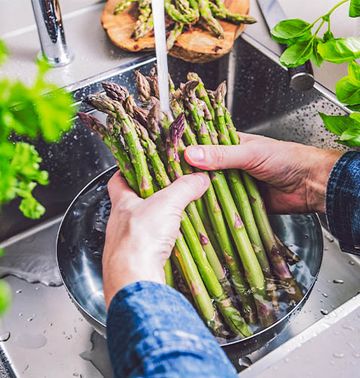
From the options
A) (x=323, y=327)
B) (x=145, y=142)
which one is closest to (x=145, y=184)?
(x=145, y=142)

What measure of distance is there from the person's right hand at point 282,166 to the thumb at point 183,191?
3 centimetres

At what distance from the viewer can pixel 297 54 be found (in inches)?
42.7

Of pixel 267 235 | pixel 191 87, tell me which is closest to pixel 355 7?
pixel 191 87

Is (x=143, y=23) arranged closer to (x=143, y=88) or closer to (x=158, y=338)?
(x=143, y=88)

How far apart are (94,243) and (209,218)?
23 cm

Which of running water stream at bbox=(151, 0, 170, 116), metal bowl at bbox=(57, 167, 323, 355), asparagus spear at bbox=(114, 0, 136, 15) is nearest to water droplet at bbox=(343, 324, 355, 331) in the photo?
metal bowl at bbox=(57, 167, 323, 355)

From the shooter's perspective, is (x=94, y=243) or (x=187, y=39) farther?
(x=187, y=39)

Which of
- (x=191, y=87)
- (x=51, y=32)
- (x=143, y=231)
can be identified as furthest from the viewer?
(x=51, y=32)

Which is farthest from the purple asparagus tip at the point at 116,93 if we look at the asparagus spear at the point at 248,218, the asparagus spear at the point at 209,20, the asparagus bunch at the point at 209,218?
the asparagus spear at the point at 209,20

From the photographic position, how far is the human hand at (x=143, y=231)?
0.77 metres

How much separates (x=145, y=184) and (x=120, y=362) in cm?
35

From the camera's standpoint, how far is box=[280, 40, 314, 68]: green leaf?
1076 millimetres

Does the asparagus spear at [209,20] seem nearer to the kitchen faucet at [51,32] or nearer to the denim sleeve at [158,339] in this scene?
the kitchen faucet at [51,32]

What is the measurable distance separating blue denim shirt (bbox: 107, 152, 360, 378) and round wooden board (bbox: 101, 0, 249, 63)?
0.68 m
